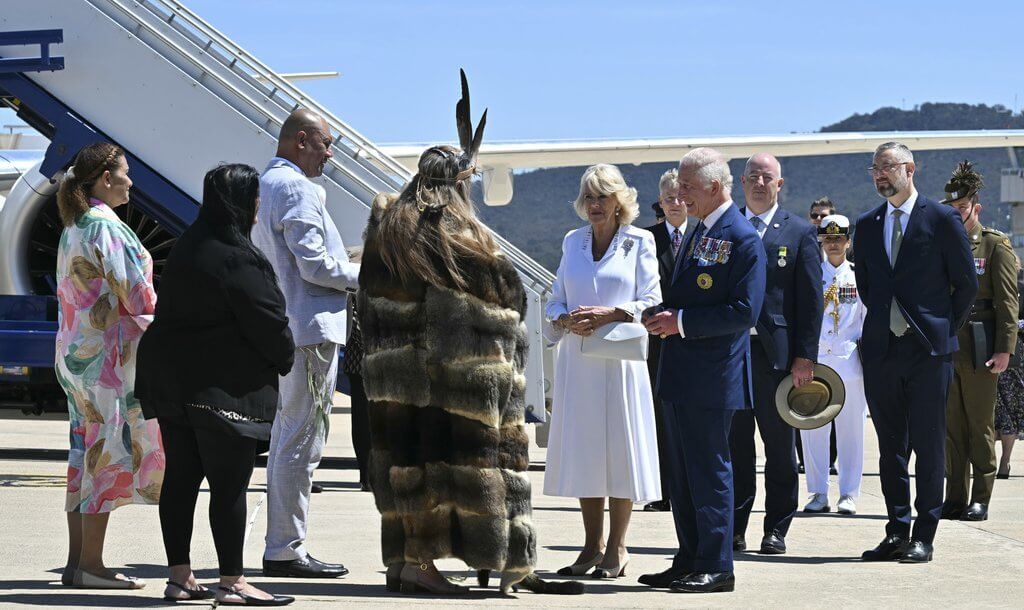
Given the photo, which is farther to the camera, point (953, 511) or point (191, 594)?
point (953, 511)

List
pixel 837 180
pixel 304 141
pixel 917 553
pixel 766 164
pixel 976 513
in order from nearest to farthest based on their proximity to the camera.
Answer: pixel 304 141 < pixel 917 553 < pixel 766 164 < pixel 976 513 < pixel 837 180

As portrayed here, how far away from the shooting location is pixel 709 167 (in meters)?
6.10

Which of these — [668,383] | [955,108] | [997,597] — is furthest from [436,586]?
[955,108]

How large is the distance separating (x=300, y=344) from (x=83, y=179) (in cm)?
116

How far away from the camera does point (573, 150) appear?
25.4m

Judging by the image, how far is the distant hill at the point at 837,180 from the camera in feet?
433

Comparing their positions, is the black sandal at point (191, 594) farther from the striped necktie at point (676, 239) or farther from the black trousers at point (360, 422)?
the striped necktie at point (676, 239)

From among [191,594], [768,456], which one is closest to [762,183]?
[768,456]

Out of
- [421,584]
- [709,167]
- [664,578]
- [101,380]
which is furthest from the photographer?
[709,167]

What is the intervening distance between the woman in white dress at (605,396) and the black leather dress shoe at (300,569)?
1.07 m

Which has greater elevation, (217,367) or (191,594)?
(217,367)

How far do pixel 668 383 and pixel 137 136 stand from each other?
18.2ft

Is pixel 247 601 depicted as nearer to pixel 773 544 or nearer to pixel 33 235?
pixel 773 544

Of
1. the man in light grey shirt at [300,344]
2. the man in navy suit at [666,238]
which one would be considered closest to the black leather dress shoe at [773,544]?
the man in navy suit at [666,238]
